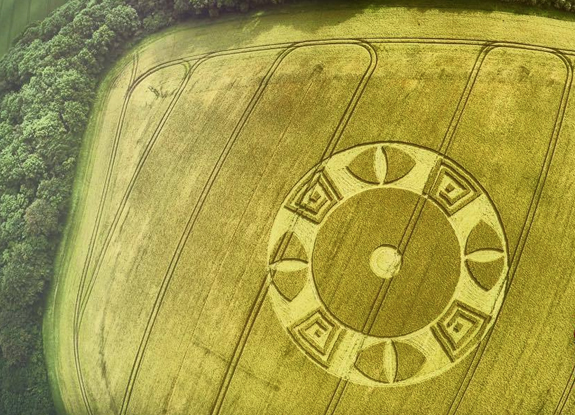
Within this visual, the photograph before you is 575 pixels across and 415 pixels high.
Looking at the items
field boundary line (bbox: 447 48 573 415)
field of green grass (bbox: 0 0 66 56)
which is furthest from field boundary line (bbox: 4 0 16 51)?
field boundary line (bbox: 447 48 573 415)

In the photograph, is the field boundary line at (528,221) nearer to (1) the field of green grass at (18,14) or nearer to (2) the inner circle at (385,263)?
(2) the inner circle at (385,263)

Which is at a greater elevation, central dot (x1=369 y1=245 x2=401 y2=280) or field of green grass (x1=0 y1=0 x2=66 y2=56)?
field of green grass (x1=0 y1=0 x2=66 y2=56)

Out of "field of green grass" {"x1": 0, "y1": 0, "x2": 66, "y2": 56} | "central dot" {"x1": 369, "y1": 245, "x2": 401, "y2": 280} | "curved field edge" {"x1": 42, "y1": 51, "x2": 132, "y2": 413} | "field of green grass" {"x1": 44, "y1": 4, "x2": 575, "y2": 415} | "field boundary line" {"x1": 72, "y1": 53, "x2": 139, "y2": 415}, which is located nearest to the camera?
"field of green grass" {"x1": 44, "y1": 4, "x2": 575, "y2": 415}

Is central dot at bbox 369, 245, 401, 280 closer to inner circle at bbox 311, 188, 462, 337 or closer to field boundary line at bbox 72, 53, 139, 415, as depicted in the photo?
inner circle at bbox 311, 188, 462, 337

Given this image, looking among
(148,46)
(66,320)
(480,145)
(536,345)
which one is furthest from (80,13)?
(536,345)

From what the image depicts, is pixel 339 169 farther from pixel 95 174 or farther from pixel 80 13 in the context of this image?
pixel 80 13

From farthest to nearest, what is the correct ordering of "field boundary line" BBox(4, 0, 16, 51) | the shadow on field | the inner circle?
1. "field boundary line" BBox(4, 0, 16, 51)
2. the shadow on field
3. the inner circle
